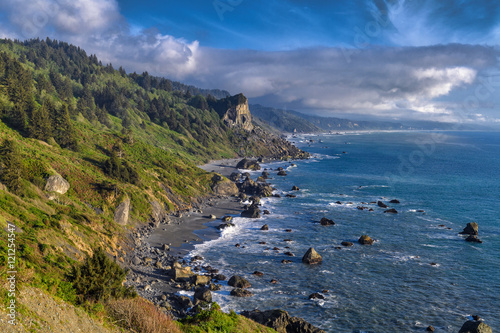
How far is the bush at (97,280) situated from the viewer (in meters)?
22.0

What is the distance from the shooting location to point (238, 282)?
4841 centimetres

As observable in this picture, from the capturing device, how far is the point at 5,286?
15664mm

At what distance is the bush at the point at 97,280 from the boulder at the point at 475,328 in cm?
4091

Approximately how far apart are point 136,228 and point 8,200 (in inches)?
1182

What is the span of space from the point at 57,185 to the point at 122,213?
14402 mm

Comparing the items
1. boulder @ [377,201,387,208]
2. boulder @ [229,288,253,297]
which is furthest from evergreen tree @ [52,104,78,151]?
boulder @ [377,201,387,208]

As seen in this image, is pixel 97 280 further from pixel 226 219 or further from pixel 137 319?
pixel 226 219

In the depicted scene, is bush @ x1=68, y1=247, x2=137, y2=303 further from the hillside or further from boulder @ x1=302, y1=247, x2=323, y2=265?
boulder @ x1=302, y1=247, x2=323, y2=265

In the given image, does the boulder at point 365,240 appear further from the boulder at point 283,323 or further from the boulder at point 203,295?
the boulder at point 203,295

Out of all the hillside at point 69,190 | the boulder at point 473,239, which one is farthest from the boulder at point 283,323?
the boulder at point 473,239

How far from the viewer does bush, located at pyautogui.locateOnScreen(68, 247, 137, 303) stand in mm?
21969

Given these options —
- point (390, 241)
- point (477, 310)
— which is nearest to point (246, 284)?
point (477, 310)

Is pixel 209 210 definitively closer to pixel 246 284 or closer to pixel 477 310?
pixel 246 284

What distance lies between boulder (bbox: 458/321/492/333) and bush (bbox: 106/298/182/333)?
37.1 meters
